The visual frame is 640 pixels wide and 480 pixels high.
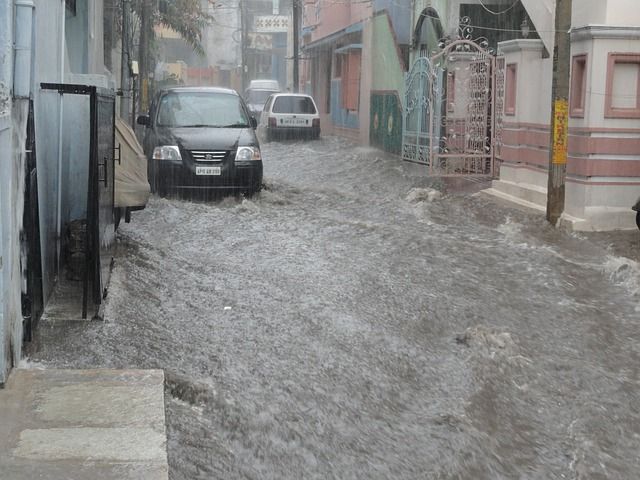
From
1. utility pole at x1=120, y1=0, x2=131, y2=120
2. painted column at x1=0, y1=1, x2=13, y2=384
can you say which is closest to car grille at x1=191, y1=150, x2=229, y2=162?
utility pole at x1=120, y1=0, x2=131, y2=120

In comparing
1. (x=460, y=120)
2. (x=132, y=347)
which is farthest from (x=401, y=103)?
(x=132, y=347)

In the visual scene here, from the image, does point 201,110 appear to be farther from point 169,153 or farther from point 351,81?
point 351,81

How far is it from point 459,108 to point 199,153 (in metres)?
5.90

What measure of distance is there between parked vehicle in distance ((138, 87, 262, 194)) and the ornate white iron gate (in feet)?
11.8

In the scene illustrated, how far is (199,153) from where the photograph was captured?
13.3m

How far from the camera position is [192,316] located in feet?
24.6

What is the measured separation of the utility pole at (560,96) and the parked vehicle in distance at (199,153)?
4.44 meters

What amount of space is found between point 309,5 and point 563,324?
3190 cm

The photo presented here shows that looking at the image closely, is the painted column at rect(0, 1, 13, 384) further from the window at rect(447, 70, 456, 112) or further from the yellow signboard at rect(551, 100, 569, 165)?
the window at rect(447, 70, 456, 112)

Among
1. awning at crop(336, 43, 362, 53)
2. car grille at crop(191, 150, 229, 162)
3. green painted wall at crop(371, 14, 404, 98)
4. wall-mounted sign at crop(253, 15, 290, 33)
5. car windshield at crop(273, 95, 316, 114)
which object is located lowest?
car grille at crop(191, 150, 229, 162)

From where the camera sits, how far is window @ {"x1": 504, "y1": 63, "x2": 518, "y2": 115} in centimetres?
1376

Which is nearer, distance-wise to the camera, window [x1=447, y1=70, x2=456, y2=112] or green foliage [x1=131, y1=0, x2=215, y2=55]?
window [x1=447, y1=70, x2=456, y2=112]

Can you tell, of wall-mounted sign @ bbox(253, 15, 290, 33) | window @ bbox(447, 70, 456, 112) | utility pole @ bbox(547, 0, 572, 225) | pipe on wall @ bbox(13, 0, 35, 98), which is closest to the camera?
pipe on wall @ bbox(13, 0, 35, 98)

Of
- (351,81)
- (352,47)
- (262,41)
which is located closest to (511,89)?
(352,47)
